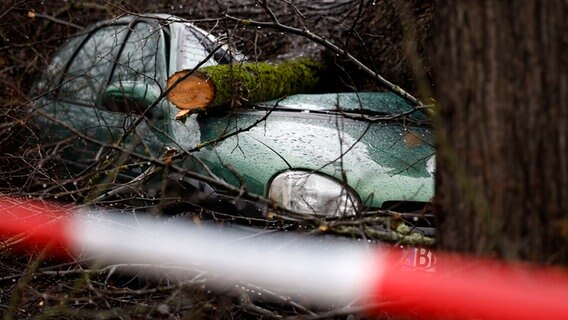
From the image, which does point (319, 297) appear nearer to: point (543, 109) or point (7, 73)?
point (543, 109)

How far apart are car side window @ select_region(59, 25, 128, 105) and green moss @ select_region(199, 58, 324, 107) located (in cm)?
94

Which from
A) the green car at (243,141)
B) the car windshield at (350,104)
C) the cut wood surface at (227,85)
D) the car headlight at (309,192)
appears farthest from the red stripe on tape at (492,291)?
the car windshield at (350,104)

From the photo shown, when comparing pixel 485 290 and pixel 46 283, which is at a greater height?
pixel 485 290

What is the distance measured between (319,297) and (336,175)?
2.97ft

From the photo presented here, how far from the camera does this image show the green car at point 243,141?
4.19 metres

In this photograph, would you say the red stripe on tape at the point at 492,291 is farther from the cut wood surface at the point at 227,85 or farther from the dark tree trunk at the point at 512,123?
the cut wood surface at the point at 227,85

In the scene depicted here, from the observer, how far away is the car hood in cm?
427

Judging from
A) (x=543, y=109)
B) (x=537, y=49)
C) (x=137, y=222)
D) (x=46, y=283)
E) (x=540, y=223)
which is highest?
(x=537, y=49)

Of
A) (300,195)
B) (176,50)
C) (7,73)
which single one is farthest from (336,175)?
(7,73)

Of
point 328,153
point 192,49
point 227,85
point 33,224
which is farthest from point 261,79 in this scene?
point 33,224

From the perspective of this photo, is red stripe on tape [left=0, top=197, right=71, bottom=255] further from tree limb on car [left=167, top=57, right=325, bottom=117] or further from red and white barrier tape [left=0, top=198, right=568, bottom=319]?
tree limb on car [left=167, top=57, right=325, bottom=117]

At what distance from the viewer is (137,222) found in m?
3.97

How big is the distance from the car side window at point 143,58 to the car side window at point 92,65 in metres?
0.08

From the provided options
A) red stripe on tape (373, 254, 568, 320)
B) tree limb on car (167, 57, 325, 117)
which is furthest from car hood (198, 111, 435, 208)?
red stripe on tape (373, 254, 568, 320)
